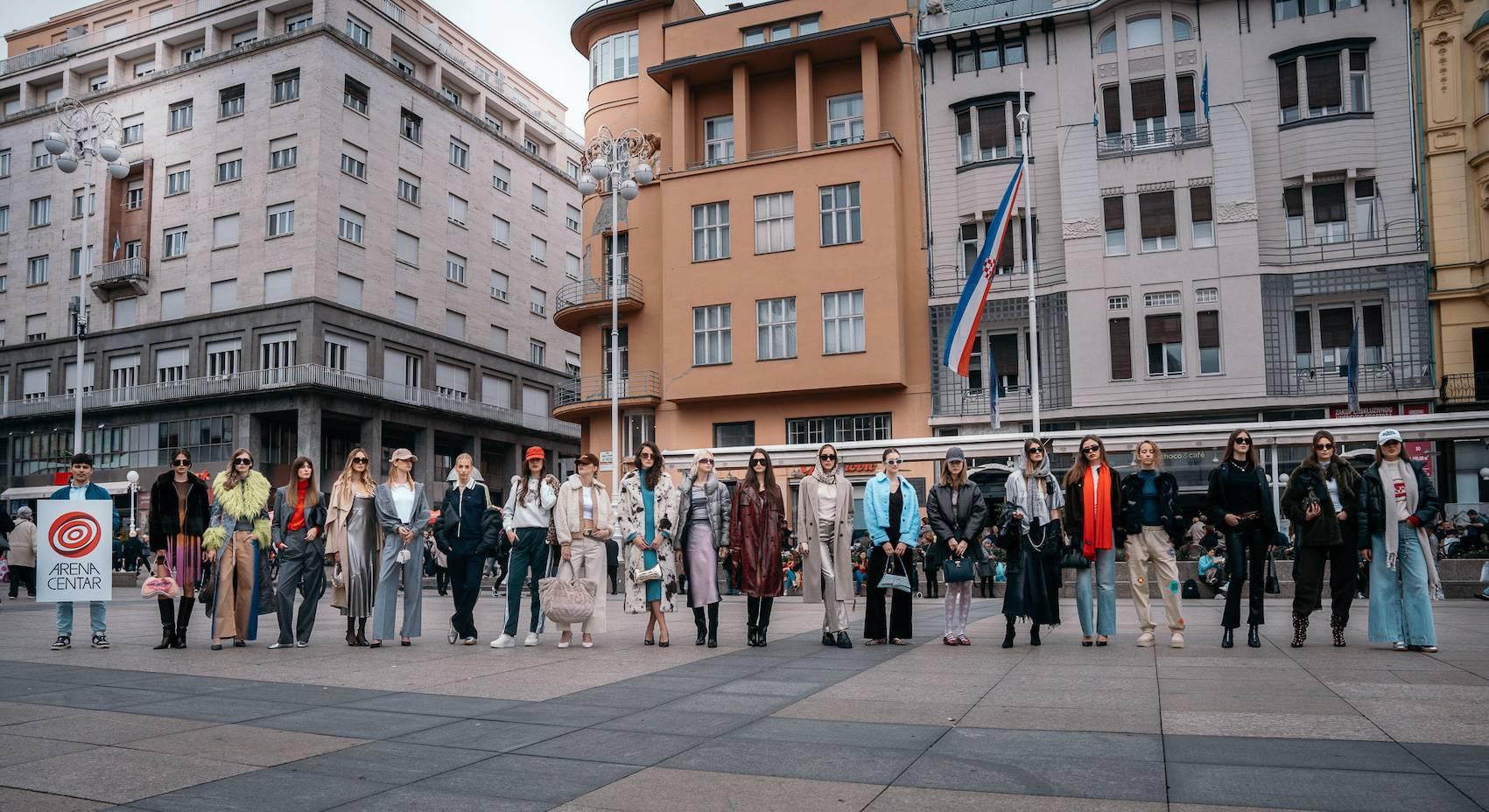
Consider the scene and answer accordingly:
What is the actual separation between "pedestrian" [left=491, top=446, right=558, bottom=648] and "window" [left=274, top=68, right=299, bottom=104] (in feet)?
146

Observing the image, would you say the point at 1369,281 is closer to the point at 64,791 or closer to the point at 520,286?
the point at 64,791

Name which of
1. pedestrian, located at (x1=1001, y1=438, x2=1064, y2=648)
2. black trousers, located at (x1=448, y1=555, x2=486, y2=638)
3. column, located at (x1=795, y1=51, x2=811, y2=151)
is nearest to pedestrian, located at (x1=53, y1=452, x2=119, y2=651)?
black trousers, located at (x1=448, y1=555, x2=486, y2=638)

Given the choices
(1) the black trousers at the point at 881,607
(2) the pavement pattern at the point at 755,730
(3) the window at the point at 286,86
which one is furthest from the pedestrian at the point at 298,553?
(3) the window at the point at 286,86

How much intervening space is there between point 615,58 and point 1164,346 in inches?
881

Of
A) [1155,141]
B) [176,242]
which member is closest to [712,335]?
[1155,141]

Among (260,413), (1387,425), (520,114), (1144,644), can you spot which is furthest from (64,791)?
(520,114)

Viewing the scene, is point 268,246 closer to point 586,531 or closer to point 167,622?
point 167,622

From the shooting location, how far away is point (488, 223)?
6044 cm

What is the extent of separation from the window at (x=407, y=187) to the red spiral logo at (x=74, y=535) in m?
43.7

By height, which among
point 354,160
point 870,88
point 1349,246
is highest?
point 354,160

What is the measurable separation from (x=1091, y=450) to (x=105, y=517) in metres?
10.7

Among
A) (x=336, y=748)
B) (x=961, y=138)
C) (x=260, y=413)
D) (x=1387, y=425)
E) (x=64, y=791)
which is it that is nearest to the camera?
(x=64, y=791)

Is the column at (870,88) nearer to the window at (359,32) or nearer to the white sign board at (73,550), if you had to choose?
the window at (359,32)

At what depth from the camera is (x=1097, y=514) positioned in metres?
11.1
